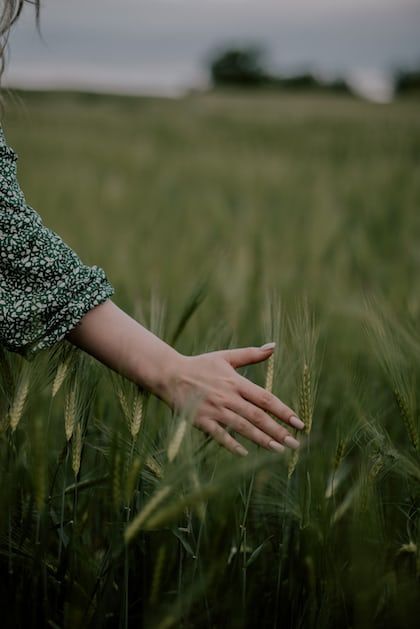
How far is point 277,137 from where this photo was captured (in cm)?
771

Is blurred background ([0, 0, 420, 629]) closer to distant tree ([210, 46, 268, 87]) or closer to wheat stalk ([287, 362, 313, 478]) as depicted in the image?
wheat stalk ([287, 362, 313, 478])

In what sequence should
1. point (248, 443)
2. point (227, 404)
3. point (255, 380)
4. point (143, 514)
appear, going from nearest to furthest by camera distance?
point (143, 514)
point (227, 404)
point (248, 443)
point (255, 380)

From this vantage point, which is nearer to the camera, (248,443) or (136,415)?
(136,415)

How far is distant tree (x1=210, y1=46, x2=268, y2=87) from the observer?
34.8 meters

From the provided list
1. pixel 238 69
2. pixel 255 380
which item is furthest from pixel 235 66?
pixel 255 380

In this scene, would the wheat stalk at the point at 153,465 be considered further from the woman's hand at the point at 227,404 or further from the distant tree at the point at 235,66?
the distant tree at the point at 235,66

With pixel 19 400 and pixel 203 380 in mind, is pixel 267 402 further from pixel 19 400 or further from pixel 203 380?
pixel 19 400

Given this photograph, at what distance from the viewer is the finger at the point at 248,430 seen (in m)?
0.65

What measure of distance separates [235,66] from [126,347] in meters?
38.4

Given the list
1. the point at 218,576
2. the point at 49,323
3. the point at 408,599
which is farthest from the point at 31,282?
the point at 408,599

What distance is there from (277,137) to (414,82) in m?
12.9

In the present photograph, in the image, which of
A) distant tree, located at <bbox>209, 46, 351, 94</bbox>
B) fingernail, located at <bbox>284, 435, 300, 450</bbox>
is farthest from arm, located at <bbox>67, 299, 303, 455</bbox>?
distant tree, located at <bbox>209, 46, 351, 94</bbox>

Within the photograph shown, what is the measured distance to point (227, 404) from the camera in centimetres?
66

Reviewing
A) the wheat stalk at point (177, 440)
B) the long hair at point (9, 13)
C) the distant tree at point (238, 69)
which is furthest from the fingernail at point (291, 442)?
the distant tree at point (238, 69)
